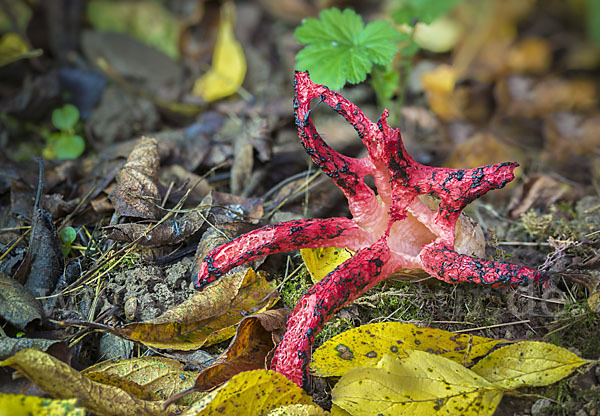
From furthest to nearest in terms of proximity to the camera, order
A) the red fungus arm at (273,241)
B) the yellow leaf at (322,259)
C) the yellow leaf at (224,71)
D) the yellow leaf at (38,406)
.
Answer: the yellow leaf at (224,71) < the yellow leaf at (322,259) < the red fungus arm at (273,241) < the yellow leaf at (38,406)

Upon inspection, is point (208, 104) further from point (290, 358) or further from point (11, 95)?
point (290, 358)

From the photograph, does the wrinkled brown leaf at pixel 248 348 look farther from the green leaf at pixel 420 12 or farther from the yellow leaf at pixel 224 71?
the yellow leaf at pixel 224 71

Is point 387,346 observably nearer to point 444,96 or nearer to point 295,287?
point 295,287

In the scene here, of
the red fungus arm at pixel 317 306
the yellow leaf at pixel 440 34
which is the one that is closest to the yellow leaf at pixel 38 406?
the red fungus arm at pixel 317 306

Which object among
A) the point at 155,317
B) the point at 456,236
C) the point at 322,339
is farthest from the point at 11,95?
the point at 456,236

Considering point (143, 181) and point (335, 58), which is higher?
point (335, 58)

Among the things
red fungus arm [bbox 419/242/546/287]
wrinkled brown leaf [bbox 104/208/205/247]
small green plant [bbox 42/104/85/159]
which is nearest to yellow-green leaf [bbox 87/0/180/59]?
small green plant [bbox 42/104/85/159]
